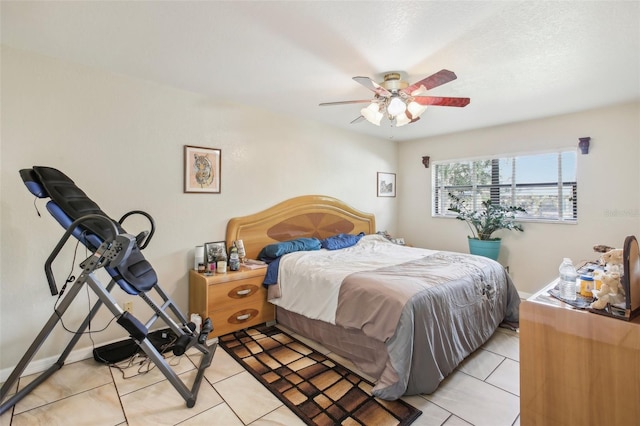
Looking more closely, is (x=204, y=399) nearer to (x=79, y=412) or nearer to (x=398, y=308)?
(x=79, y=412)

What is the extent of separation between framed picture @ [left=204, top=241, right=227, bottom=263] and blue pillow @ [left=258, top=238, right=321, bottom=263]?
46 cm

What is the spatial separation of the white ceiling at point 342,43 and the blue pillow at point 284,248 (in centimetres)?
167

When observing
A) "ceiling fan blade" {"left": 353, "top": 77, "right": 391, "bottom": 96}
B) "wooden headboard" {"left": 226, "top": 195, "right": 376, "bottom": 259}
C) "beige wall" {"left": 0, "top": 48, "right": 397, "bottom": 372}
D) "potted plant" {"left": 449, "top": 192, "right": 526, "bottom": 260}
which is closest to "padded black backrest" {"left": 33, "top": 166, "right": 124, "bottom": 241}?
"beige wall" {"left": 0, "top": 48, "right": 397, "bottom": 372}

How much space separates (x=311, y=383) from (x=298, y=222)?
2164 millimetres

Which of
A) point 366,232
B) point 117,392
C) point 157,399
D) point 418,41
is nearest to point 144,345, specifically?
point 157,399

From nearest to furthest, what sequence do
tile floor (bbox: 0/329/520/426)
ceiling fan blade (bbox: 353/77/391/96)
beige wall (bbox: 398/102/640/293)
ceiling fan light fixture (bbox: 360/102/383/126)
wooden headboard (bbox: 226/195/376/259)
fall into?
tile floor (bbox: 0/329/520/426) → ceiling fan blade (bbox: 353/77/391/96) → ceiling fan light fixture (bbox: 360/102/383/126) → beige wall (bbox: 398/102/640/293) → wooden headboard (bbox: 226/195/376/259)

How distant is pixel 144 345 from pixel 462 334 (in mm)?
2282

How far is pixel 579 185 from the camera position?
12.0 ft

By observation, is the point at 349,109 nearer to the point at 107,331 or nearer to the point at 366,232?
the point at 366,232

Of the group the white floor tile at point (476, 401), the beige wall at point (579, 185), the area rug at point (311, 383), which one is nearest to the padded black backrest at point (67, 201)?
the area rug at point (311, 383)

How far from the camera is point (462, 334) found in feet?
7.80

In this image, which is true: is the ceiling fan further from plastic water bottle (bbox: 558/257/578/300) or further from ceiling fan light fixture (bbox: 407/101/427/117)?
plastic water bottle (bbox: 558/257/578/300)

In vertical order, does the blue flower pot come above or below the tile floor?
above

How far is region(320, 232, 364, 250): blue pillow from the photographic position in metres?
3.94
